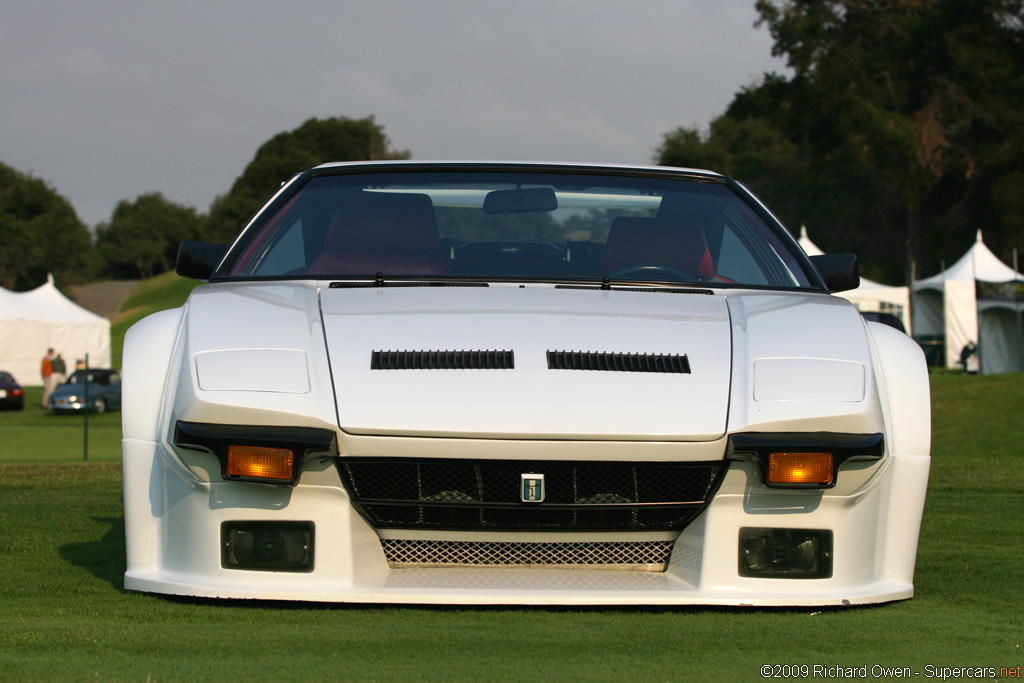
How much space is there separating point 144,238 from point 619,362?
123 meters

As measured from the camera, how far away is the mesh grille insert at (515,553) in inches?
111

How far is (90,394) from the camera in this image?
2770 centimetres

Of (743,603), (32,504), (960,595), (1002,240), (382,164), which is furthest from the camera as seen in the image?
(1002,240)

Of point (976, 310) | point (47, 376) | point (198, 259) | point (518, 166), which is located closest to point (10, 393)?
point (47, 376)

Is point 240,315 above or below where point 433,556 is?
above

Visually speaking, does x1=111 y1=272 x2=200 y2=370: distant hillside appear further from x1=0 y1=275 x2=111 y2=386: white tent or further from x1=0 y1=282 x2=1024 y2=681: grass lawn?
x1=0 y1=282 x2=1024 y2=681: grass lawn

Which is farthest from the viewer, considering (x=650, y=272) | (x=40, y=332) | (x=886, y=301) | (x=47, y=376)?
(x=40, y=332)

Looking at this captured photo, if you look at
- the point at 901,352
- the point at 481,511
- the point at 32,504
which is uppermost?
the point at 901,352

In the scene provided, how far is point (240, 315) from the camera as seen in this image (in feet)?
10.1

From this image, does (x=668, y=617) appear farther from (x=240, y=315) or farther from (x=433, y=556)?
(x=240, y=315)

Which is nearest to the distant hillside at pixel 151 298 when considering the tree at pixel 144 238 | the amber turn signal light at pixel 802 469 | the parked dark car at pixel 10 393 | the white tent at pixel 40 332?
the tree at pixel 144 238

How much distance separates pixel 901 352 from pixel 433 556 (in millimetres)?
1390

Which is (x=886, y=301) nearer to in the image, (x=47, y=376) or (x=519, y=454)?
(x=47, y=376)

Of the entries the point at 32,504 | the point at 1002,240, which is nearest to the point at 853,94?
the point at 1002,240
